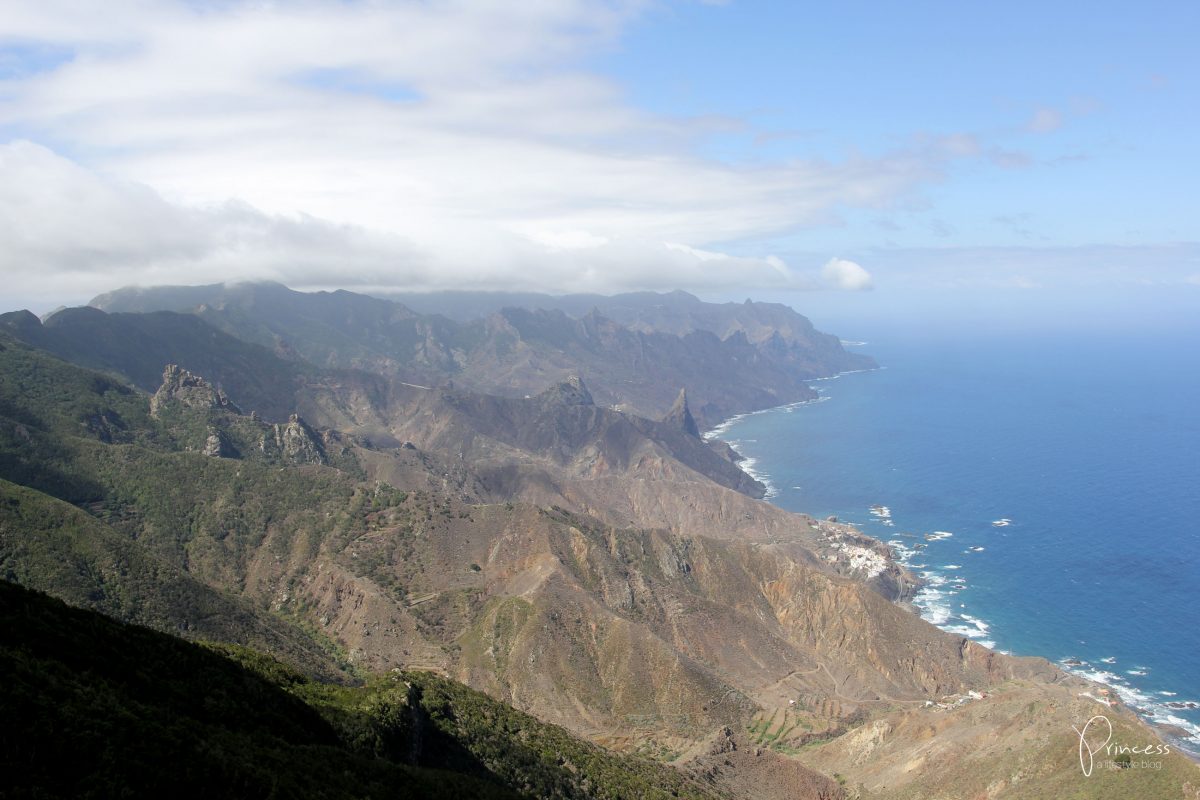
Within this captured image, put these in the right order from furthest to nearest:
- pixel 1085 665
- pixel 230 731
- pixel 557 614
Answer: pixel 1085 665 → pixel 557 614 → pixel 230 731

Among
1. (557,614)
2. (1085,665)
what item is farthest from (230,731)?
(1085,665)

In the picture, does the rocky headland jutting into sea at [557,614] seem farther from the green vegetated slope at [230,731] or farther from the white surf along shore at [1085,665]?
the green vegetated slope at [230,731]

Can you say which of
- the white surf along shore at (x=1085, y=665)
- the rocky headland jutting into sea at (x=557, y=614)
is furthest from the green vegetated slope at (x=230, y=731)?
the white surf along shore at (x=1085, y=665)

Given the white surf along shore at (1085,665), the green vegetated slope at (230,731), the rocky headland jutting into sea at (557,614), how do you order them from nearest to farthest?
the green vegetated slope at (230,731) < the rocky headland jutting into sea at (557,614) < the white surf along shore at (1085,665)

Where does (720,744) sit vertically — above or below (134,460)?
below

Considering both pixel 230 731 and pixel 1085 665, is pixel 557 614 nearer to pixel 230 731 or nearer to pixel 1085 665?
pixel 230 731

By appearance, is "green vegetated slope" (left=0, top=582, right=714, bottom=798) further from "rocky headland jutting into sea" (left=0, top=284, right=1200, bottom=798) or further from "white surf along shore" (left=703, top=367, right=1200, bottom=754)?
"white surf along shore" (left=703, top=367, right=1200, bottom=754)

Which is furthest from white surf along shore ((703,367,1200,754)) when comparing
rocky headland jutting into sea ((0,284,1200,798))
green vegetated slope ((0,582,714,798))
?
green vegetated slope ((0,582,714,798))

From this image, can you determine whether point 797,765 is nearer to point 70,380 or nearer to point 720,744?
point 720,744

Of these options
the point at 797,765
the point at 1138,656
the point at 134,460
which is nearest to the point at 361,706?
the point at 797,765
